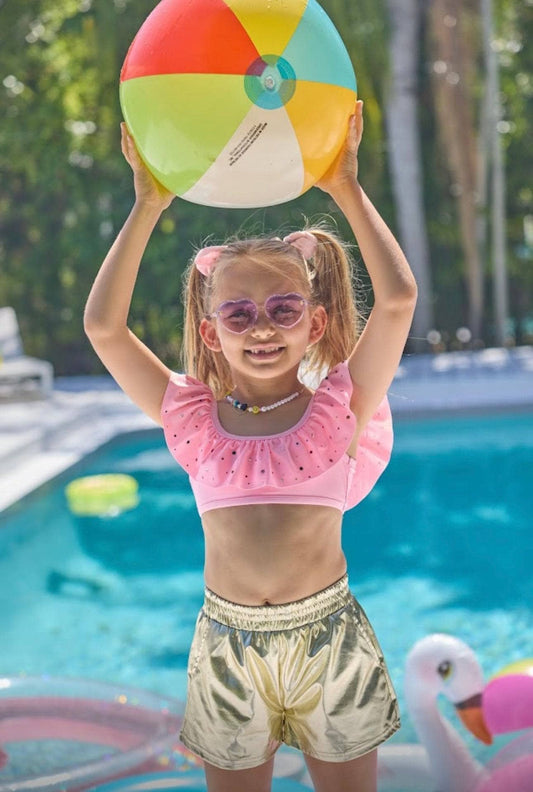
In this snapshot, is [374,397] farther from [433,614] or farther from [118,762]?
[433,614]

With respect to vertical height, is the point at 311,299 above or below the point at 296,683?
above

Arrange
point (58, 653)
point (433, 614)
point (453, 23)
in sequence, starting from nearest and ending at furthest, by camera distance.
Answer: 1. point (58, 653)
2. point (433, 614)
3. point (453, 23)

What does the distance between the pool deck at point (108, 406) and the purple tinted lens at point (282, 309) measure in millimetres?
4635

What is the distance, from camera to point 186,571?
575cm

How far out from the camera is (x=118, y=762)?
291cm

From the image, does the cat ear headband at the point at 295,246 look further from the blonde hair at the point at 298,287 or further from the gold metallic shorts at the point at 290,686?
the gold metallic shorts at the point at 290,686

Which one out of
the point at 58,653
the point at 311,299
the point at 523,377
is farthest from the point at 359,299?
the point at 523,377

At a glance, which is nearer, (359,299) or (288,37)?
(288,37)

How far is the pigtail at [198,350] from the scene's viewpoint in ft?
7.22

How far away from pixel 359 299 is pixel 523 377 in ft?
27.4

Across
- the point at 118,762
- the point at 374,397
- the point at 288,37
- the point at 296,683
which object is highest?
the point at 288,37

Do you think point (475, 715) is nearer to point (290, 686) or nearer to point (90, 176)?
point (290, 686)

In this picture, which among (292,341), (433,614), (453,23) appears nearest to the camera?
(292,341)

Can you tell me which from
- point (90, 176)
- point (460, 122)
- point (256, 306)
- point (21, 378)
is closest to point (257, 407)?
point (256, 306)
